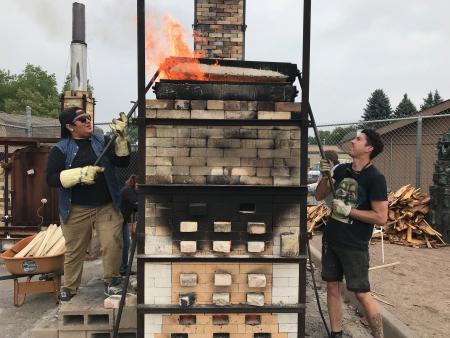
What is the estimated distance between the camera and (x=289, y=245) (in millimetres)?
3076

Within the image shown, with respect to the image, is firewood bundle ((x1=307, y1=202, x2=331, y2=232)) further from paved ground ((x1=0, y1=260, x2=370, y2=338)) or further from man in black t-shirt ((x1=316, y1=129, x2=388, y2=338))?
man in black t-shirt ((x1=316, y1=129, x2=388, y2=338))

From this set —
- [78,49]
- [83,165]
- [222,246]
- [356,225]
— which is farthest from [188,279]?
[78,49]

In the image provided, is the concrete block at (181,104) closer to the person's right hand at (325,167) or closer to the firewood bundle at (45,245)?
the person's right hand at (325,167)

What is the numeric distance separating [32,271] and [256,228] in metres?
2.83

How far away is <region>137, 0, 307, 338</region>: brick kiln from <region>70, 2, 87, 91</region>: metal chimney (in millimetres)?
5875

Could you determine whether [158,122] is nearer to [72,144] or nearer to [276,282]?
[72,144]

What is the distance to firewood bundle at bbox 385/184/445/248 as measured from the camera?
23.7ft

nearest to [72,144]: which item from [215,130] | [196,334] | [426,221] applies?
[215,130]

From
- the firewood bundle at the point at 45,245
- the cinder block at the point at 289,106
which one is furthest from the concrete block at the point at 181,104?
the firewood bundle at the point at 45,245

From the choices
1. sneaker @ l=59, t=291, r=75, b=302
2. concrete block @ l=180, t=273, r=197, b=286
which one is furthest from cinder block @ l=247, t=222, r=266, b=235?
sneaker @ l=59, t=291, r=75, b=302

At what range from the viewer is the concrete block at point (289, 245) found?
3.07m

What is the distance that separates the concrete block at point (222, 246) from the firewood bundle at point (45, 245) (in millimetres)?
2477

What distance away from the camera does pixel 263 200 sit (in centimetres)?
307

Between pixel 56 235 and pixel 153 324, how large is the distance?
8.25 ft
